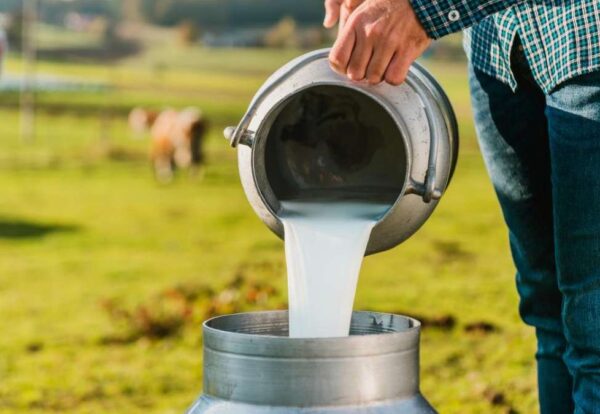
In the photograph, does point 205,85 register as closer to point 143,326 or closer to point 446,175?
point 143,326

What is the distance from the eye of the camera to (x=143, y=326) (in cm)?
464

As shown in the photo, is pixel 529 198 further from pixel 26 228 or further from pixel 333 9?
pixel 26 228

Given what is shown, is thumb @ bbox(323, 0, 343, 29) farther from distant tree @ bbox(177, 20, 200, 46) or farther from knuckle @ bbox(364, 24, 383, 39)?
distant tree @ bbox(177, 20, 200, 46)

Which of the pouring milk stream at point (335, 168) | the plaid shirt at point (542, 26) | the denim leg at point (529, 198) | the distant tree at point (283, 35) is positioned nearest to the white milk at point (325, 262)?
the pouring milk stream at point (335, 168)

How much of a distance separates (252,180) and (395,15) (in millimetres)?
412

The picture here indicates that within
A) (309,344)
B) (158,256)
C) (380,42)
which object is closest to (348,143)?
(380,42)

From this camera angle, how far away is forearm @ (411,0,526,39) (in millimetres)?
1812

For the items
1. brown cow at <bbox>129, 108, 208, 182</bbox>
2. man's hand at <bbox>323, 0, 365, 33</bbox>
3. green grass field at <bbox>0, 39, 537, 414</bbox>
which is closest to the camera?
man's hand at <bbox>323, 0, 365, 33</bbox>

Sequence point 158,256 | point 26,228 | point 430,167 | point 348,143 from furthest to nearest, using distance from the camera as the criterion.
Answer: point 26,228, point 158,256, point 348,143, point 430,167

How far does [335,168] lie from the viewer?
2176 millimetres

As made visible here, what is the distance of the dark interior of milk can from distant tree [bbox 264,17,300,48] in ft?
16.9

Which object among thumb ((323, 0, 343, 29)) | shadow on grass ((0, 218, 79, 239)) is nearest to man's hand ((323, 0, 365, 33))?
thumb ((323, 0, 343, 29))

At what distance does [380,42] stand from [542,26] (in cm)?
26

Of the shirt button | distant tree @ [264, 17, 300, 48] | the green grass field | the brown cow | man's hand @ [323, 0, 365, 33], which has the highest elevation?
distant tree @ [264, 17, 300, 48]
